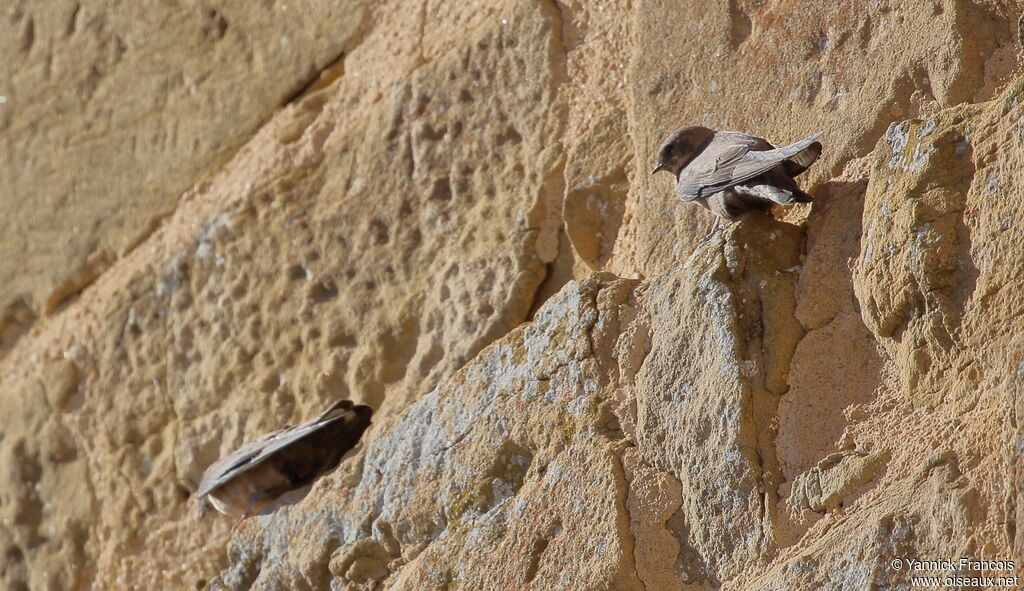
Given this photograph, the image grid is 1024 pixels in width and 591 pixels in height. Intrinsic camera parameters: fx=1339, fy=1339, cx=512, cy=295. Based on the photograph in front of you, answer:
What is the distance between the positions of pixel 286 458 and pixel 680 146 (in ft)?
4.77

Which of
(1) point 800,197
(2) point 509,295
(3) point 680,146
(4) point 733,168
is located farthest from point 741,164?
(2) point 509,295

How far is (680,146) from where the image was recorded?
3.10 metres

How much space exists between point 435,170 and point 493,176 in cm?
22

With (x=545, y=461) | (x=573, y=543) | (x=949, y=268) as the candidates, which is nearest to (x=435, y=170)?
(x=545, y=461)

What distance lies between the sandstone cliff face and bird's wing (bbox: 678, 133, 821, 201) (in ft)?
0.38

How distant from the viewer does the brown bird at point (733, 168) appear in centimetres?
269

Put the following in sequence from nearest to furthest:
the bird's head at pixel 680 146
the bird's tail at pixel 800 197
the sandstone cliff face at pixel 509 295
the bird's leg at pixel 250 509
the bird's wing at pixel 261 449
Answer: the sandstone cliff face at pixel 509 295, the bird's tail at pixel 800 197, the bird's head at pixel 680 146, the bird's wing at pixel 261 449, the bird's leg at pixel 250 509

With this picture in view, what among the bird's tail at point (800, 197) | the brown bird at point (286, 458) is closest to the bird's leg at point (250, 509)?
the brown bird at point (286, 458)

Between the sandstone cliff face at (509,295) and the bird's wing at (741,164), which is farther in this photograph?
the bird's wing at (741,164)

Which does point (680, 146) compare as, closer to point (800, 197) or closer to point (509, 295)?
point (800, 197)

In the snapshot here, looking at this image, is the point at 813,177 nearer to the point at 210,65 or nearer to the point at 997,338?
the point at 997,338

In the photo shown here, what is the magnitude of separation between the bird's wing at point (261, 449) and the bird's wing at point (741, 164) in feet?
4.08

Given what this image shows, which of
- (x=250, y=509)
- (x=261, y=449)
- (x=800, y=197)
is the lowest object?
(x=800, y=197)

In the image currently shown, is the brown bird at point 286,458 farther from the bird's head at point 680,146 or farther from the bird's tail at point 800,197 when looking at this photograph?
the bird's tail at point 800,197
